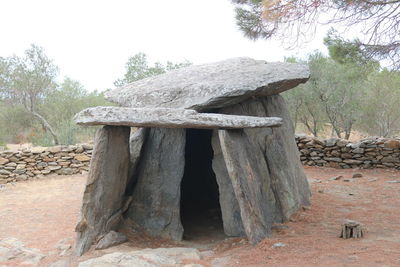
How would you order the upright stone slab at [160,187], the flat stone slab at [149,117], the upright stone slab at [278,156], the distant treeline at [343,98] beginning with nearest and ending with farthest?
the flat stone slab at [149,117] < the upright stone slab at [160,187] < the upright stone slab at [278,156] < the distant treeline at [343,98]

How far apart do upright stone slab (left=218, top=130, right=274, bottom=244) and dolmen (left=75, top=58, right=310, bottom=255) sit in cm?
1

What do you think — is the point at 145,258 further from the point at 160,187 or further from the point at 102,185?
the point at 160,187

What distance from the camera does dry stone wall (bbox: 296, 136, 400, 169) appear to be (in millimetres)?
9578

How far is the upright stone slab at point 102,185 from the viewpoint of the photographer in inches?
172

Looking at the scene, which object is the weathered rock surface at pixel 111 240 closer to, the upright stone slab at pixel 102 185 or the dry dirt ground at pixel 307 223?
the upright stone slab at pixel 102 185

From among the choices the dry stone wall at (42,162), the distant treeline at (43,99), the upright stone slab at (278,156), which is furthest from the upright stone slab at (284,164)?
the distant treeline at (43,99)

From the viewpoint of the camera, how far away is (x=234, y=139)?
14.5 ft

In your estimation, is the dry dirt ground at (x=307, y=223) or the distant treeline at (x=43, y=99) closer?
the dry dirt ground at (x=307, y=223)

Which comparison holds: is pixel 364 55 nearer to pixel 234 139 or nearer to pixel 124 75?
pixel 234 139

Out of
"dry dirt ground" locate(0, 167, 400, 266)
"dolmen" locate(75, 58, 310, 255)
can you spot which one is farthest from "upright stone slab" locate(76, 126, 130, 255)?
"dry dirt ground" locate(0, 167, 400, 266)

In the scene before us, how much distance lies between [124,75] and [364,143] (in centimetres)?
1199

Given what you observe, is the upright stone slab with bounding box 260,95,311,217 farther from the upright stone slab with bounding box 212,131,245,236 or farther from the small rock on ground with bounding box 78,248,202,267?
the small rock on ground with bounding box 78,248,202,267

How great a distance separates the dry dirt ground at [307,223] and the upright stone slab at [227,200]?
0.22 m

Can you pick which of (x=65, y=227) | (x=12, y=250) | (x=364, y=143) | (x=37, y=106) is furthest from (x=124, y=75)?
(x=12, y=250)
